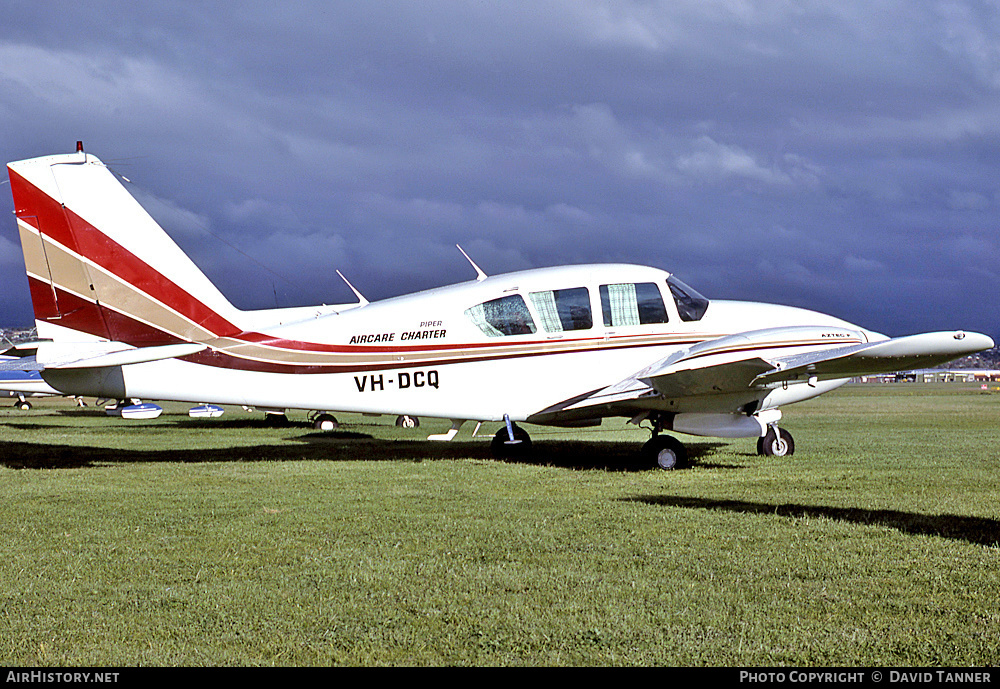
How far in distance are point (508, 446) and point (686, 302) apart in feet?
13.4

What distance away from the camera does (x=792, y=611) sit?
4.60 meters

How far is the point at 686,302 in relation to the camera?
1218cm

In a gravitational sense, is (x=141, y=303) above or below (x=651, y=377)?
above

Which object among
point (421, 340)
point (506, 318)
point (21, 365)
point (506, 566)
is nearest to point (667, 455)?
point (506, 318)

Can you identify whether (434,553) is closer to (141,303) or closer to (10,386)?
(141,303)

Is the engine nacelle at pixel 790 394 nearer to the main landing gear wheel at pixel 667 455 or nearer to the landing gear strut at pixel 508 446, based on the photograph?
the main landing gear wheel at pixel 667 455

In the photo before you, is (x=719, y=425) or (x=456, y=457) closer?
(x=719, y=425)

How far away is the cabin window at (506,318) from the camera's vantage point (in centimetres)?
1192

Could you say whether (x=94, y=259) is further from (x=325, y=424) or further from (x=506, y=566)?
(x=325, y=424)

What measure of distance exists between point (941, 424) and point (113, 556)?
20843 mm

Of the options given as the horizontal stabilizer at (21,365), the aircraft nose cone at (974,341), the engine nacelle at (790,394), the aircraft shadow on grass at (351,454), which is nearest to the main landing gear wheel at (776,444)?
the engine nacelle at (790,394)

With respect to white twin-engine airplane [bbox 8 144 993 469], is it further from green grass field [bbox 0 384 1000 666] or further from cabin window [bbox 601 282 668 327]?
green grass field [bbox 0 384 1000 666]

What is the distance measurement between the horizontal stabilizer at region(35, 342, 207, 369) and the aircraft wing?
5.01m

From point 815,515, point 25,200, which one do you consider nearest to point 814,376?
point 815,515
